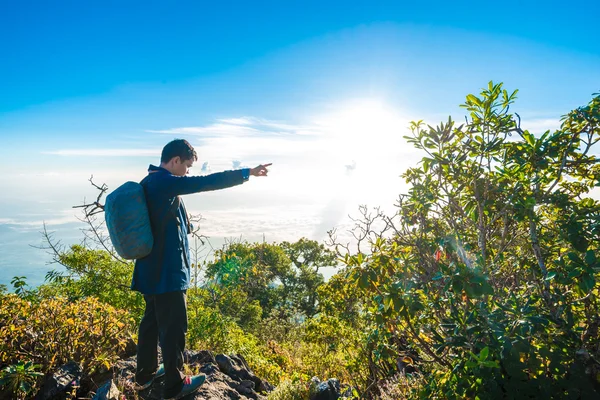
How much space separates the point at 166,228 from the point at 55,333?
218cm

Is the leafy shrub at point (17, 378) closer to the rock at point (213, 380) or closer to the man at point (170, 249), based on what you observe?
the rock at point (213, 380)

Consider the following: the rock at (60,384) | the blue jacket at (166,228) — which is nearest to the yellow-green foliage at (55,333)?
the rock at (60,384)

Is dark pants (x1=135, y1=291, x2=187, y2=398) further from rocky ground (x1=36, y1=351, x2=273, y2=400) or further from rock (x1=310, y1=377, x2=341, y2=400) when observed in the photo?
rock (x1=310, y1=377, x2=341, y2=400)

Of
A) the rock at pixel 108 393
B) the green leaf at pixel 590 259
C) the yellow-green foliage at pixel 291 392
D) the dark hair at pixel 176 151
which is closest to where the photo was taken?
the green leaf at pixel 590 259

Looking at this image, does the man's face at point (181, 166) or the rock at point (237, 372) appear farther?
the rock at point (237, 372)

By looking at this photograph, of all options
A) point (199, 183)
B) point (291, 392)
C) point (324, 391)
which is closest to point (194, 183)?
point (199, 183)

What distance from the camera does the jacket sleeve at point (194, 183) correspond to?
285 centimetres

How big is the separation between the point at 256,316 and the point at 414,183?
17436 millimetres

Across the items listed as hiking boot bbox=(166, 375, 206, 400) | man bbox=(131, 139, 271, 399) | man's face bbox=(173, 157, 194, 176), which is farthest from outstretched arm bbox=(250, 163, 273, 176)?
hiking boot bbox=(166, 375, 206, 400)

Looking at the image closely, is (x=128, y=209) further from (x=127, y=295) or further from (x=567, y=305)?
(x=127, y=295)

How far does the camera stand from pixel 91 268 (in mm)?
6715

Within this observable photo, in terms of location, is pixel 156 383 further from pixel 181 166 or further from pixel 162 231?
pixel 181 166

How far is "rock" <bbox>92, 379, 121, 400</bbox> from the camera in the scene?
10.5 ft

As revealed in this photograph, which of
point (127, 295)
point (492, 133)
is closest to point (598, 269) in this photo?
point (492, 133)
